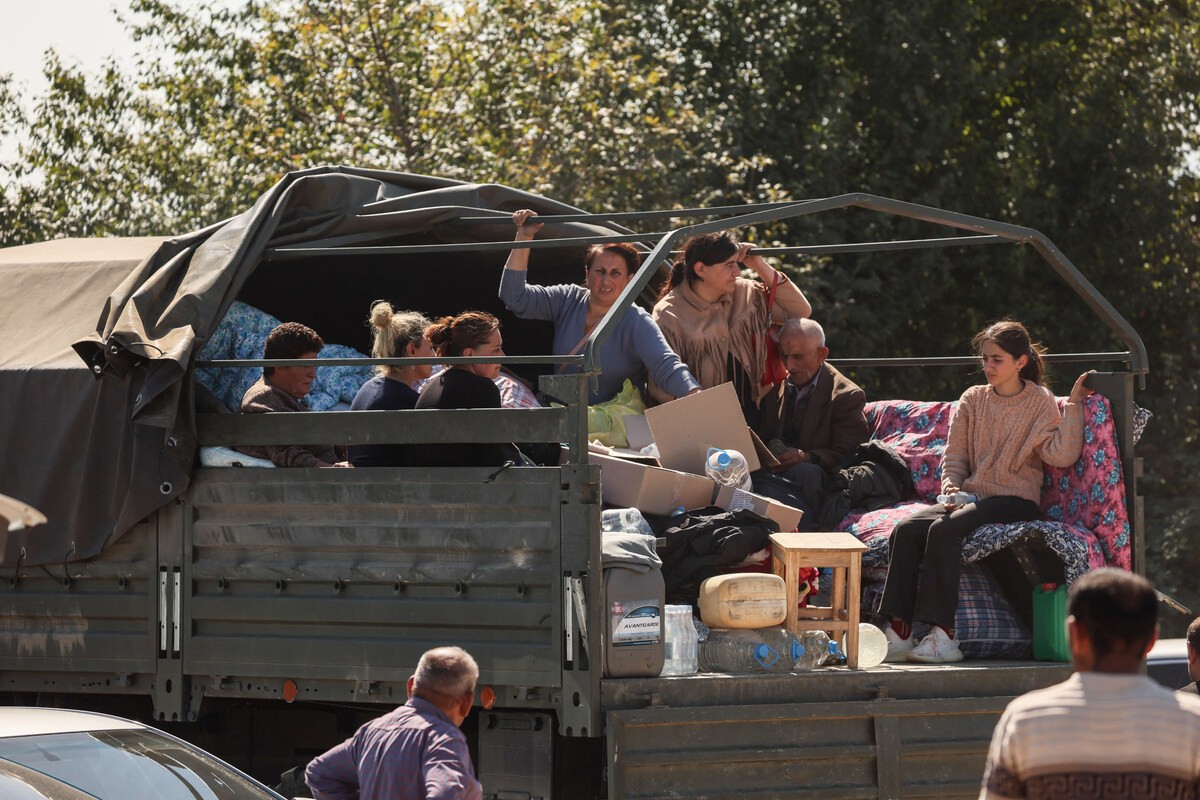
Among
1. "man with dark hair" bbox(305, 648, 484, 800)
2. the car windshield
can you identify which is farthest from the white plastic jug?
the car windshield

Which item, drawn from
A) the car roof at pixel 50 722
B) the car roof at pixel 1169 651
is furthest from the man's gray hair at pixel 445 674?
the car roof at pixel 1169 651

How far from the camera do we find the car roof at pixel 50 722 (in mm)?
4367

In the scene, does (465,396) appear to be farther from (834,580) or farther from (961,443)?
(961,443)

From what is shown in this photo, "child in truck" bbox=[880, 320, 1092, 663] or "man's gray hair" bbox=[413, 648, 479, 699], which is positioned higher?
"child in truck" bbox=[880, 320, 1092, 663]

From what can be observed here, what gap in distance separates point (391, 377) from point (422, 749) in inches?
106

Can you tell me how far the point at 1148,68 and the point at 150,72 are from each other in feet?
38.3

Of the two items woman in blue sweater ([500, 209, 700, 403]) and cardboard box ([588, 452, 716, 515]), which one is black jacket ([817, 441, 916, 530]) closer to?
woman in blue sweater ([500, 209, 700, 403])

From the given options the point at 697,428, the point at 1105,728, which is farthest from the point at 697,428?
the point at 1105,728

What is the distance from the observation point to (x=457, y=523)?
Answer: 18.8ft

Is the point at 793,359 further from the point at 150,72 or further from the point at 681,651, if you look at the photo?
the point at 150,72

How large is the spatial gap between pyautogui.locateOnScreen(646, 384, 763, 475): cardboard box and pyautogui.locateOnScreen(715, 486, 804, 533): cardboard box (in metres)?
0.34

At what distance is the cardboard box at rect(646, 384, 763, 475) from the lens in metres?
6.70

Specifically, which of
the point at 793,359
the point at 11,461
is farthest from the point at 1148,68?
the point at 11,461

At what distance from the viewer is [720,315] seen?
7.67 m
